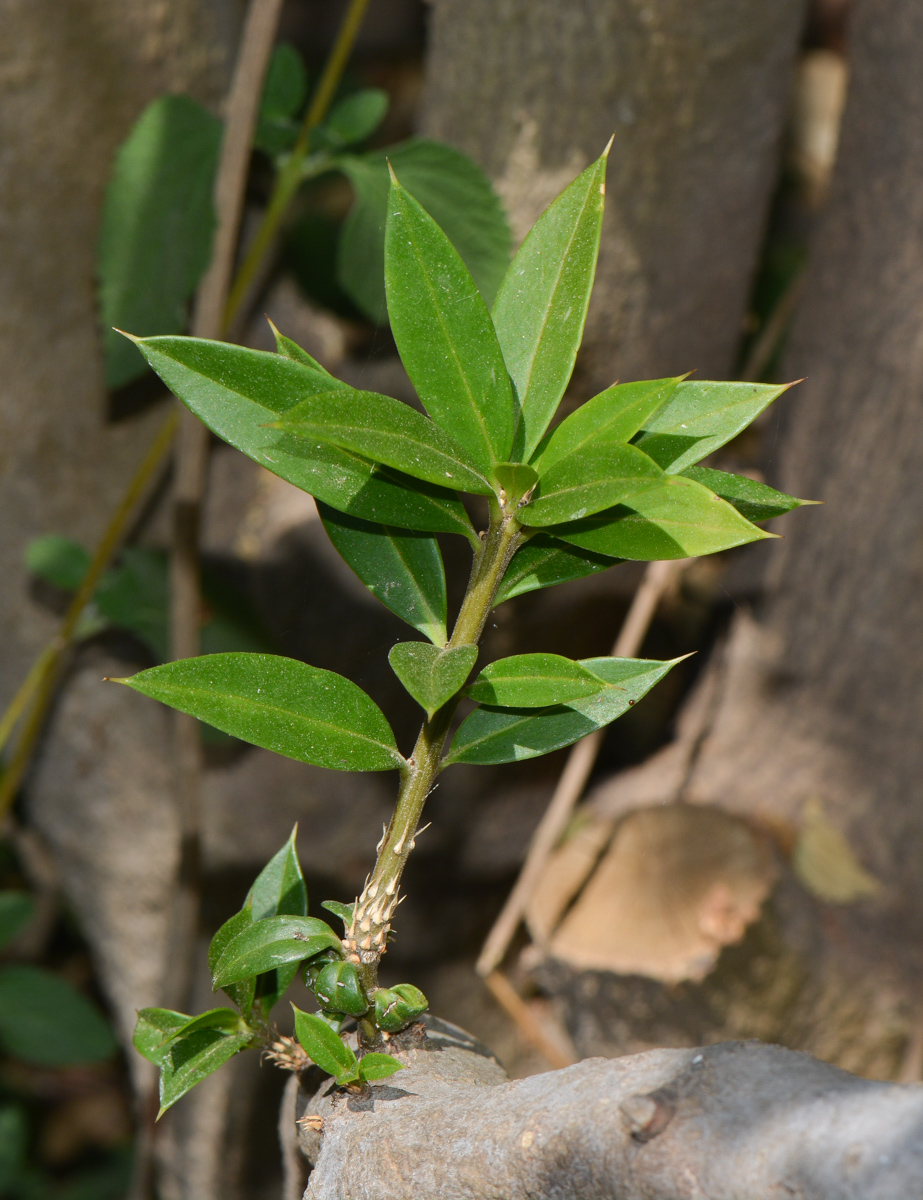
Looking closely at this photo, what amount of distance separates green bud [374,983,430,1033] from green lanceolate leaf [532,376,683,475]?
24 centimetres

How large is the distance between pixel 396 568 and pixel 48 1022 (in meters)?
0.94

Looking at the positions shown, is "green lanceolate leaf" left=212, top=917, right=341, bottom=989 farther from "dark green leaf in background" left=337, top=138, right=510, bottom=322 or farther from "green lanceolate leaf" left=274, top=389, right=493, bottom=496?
"dark green leaf in background" left=337, top=138, right=510, bottom=322

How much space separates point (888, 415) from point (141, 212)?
72 cm

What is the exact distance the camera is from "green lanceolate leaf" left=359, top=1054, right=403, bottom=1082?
411 millimetres

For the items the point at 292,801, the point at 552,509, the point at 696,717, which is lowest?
the point at 292,801

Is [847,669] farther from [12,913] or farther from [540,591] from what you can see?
[12,913]

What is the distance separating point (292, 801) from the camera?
101 centimetres

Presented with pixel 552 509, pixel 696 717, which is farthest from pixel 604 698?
pixel 696 717

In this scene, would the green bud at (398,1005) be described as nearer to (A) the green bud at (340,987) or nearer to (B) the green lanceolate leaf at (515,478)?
(A) the green bud at (340,987)

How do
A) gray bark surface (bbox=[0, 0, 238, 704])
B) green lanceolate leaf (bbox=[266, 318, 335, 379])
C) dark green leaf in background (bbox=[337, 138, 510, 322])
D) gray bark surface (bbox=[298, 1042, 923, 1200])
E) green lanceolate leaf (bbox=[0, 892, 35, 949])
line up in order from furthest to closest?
green lanceolate leaf (bbox=[0, 892, 35, 949]) < gray bark surface (bbox=[0, 0, 238, 704]) < dark green leaf in background (bbox=[337, 138, 510, 322]) < green lanceolate leaf (bbox=[266, 318, 335, 379]) < gray bark surface (bbox=[298, 1042, 923, 1200])

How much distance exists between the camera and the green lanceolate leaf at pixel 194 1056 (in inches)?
16.6

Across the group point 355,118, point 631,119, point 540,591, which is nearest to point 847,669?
point 540,591

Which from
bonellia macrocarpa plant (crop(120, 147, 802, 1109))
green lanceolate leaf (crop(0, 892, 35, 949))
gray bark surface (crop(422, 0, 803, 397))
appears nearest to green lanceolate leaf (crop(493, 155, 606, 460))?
bonellia macrocarpa plant (crop(120, 147, 802, 1109))

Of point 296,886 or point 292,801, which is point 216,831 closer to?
point 292,801
